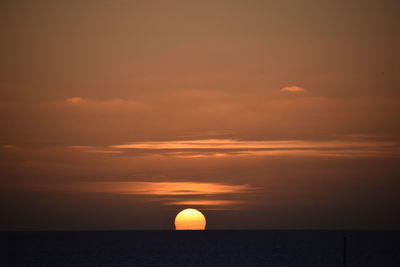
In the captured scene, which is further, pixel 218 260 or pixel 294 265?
pixel 218 260

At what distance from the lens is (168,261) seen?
416 feet

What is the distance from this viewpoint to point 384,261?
13225 centimetres

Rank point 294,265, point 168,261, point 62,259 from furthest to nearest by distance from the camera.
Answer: point 62,259
point 168,261
point 294,265

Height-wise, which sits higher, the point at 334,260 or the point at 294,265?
the point at 334,260

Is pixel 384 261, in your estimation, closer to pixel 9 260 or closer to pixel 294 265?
pixel 294 265

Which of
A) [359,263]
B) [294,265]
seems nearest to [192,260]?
[294,265]

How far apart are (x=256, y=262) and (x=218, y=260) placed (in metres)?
7.91

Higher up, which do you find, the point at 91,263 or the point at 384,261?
the point at 384,261

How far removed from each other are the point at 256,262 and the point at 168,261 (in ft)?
51.2

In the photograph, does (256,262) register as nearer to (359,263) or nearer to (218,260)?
(218,260)

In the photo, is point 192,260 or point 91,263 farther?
point 192,260

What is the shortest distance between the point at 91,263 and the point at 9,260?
70.8ft

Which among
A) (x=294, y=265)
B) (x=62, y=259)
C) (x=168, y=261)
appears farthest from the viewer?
(x=62, y=259)

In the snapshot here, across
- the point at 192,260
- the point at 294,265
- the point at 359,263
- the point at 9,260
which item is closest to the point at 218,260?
the point at 192,260
